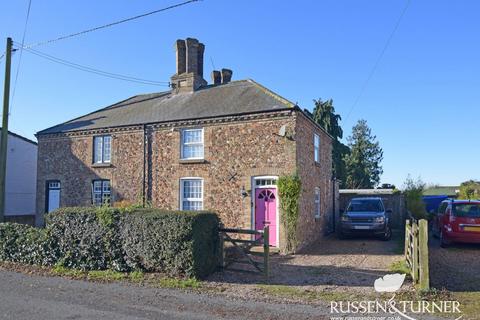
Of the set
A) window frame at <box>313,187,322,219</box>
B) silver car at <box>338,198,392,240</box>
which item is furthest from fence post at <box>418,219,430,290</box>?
window frame at <box>313,187,322,219</box>

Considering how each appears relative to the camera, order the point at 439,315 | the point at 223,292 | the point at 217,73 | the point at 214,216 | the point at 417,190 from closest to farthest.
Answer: the point at 439,315 < the point at 223,292 < the point at 214,216 < the point at 217,73 < the point at 417,190

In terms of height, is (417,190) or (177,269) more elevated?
(417,190)

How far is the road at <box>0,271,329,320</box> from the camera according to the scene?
7.01 metres

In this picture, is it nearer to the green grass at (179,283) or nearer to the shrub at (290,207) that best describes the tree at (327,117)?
the shrub at (290,207)

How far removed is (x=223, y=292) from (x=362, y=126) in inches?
2207

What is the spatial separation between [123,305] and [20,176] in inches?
909

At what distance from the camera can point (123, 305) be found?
7.68m

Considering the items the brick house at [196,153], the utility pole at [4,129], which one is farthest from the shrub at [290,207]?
the utility pole at [4,129]

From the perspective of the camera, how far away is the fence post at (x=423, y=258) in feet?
27.4

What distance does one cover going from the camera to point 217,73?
2253 centimetres

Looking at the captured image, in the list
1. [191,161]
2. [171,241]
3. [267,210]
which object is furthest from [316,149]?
[171,241]

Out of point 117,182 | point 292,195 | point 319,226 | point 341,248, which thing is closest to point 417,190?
point 319,226

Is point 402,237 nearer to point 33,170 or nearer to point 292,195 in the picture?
point 292,195

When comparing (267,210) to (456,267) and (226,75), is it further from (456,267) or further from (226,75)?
(226,75)
